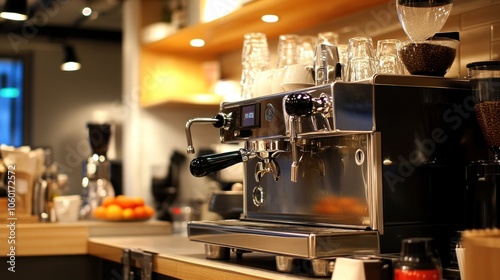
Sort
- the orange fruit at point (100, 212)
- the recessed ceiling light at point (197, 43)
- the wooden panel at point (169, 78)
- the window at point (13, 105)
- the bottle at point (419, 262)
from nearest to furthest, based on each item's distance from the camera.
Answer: the bottle at point (419, 262)
the orange fruit at point (100, 212)
the recessed ceiling light at point (197, 43)
the wooden panel at point (169, 78)
the window at point (13, 105)

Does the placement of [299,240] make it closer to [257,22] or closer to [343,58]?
[343,58]

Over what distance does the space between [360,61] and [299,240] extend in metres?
0.45

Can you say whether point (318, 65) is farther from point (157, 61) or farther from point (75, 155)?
point (75, 155)

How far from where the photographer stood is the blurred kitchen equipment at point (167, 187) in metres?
3.75

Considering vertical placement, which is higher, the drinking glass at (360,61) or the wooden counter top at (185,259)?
the drinking glass at (360,61)

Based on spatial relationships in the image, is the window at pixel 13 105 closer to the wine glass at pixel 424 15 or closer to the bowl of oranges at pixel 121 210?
the bowl of oranges at pixel 121 210

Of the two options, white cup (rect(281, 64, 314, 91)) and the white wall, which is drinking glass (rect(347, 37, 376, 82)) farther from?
the white wall

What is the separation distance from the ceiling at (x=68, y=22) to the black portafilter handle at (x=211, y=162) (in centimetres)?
371

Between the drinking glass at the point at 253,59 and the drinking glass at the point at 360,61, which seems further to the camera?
the drinking glass at the point at 253,59

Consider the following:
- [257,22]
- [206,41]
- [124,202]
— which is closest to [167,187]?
[206,41]

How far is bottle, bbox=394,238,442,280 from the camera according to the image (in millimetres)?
1181

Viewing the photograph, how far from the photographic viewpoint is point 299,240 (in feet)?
4.78

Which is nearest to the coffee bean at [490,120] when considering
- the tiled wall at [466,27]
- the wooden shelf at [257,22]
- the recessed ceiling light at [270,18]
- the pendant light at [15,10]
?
the tiled wall at [466,27]

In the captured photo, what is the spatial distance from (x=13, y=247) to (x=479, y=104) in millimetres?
1623
